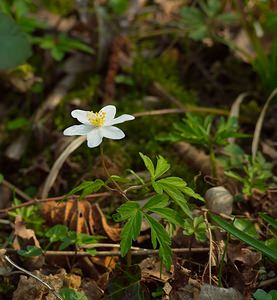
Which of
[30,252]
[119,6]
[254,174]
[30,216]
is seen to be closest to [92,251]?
[30,252]

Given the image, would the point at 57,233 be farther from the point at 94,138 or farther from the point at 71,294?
the point at 94,138

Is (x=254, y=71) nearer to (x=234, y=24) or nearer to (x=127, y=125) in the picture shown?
(x=234, y=24)

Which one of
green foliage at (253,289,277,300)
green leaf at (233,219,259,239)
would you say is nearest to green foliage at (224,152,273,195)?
green leaf at (233,219,259,239)

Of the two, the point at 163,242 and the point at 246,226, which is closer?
the point at 163,242

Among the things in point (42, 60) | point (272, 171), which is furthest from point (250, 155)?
point (42, 60)

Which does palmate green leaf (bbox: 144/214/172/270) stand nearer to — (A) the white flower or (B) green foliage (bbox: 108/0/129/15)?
(A) the white flower

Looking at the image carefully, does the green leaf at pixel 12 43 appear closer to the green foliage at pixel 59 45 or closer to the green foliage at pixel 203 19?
the green foliage at pixel 59 45
